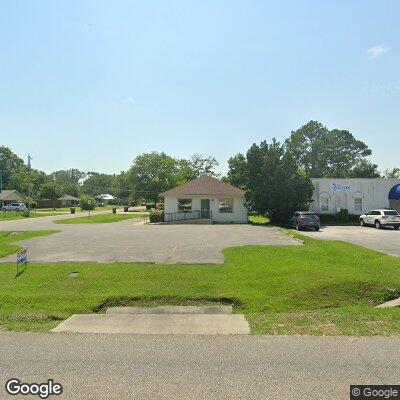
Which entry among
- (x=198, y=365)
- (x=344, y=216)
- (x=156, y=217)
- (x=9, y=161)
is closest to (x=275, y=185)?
Answer: (x=344, y=216)

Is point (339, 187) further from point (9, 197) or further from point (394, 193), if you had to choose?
point (9, 197)

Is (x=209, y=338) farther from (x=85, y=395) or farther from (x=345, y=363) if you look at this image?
(x=85, y=395)

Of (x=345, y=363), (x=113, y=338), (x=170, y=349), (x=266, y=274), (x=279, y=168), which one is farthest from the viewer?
(x=279, y=168)

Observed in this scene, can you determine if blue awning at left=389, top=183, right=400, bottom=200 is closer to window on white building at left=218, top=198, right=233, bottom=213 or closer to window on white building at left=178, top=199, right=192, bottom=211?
window on white building at left=218, top=198, right=233, bottom=213

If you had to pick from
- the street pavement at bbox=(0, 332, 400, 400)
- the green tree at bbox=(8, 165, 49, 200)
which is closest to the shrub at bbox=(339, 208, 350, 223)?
the street pavement at bbox=(0, 332, 400, 400)

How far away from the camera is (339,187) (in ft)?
130

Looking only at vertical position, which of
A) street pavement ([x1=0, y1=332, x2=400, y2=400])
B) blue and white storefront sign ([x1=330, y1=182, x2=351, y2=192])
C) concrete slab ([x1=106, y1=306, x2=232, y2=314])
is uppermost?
blue and white storefront sign ([x1=330, y1=182, x2=351, y2=192])

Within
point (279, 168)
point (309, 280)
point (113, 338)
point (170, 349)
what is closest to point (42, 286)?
point (113, 338)

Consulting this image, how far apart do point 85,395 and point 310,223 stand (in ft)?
89.7

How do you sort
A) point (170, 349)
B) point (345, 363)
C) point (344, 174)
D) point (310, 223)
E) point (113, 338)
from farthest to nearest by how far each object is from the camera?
point (344, 174)
point (310, 223)
point (113, 338)
point (170, 349)
point (345, 363)

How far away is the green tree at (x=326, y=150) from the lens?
9131cm

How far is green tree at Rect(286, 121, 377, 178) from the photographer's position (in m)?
91.3

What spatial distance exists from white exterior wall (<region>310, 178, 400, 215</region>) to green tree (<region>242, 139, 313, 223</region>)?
311 centimetres

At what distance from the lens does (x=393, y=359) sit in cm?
521
